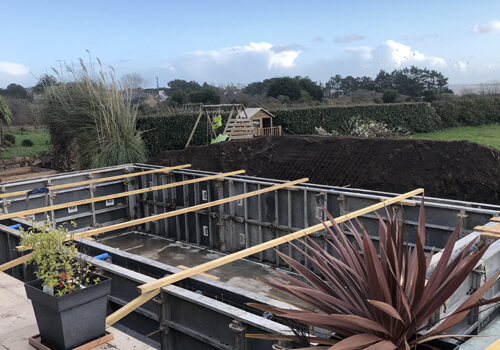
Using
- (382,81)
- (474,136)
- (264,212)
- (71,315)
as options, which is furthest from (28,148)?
(382,81)

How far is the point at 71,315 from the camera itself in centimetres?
418

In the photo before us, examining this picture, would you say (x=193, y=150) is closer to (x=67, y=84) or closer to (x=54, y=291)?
(x=67, y=84)

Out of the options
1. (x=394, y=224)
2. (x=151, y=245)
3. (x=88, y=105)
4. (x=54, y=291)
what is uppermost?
(x=88, y=105)

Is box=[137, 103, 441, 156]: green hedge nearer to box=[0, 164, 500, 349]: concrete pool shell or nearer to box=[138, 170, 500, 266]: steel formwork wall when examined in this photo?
box=[0, 164, 500, 349]: concrete pool shell

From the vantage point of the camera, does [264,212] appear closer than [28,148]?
Yes

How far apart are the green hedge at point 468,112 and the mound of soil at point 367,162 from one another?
23.1 meters

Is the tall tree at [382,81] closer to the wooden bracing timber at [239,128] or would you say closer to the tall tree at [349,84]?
the tall tree at [349,84]

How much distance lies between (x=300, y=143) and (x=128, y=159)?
18.6ft

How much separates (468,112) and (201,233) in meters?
28.9

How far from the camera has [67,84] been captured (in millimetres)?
17422

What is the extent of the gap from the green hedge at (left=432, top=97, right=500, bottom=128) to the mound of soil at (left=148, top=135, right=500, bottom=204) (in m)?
23.1

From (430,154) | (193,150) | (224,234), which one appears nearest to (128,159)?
(193,150)

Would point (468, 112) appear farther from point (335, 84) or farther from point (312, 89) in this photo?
point (335, 84)

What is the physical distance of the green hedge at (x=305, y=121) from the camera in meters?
20.1
